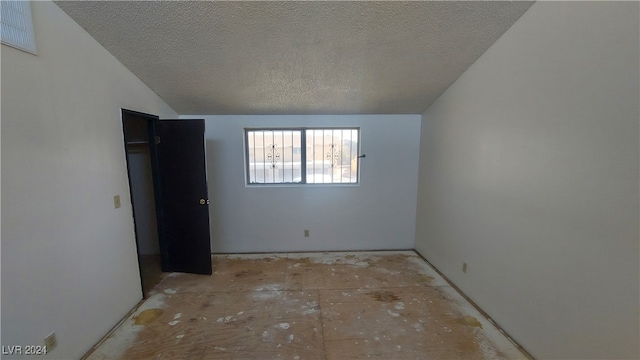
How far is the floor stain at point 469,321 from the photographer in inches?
79.4

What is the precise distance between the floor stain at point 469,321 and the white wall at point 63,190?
9.75 feet

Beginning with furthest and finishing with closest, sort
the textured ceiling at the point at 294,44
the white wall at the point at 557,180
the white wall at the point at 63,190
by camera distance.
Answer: the textured ceiling at the point at 294,44 < the white wall at the point at 63,190 < the white wall at the point at 557,180

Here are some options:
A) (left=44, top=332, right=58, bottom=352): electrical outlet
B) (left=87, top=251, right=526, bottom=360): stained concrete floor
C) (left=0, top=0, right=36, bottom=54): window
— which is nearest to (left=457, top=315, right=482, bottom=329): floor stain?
(left=87, top=251, right=526, bottom=360): stained concrete floor

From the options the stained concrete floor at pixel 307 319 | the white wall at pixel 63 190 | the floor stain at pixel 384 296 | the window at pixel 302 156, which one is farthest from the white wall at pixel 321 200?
the white wall at pixel 63 190

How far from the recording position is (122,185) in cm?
211

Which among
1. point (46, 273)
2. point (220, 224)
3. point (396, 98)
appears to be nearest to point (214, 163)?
point (220, 224)

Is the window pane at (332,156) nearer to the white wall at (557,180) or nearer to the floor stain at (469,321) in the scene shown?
the white wall at (557,180)

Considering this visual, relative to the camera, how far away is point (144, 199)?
2.67m

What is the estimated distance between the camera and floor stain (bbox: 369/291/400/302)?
2379 mm

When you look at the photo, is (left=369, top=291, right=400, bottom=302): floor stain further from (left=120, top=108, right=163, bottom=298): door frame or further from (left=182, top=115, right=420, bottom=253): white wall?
(left=120, top=108, right=163, bottom=298): door frame

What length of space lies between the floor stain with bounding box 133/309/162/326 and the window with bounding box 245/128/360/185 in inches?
70.4

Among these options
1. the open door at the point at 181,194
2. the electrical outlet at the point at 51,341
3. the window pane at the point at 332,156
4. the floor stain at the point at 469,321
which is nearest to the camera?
the electrical outlet at the point at 51,341

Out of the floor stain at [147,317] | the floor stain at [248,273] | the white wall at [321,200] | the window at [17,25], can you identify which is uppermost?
the window at [17,25]

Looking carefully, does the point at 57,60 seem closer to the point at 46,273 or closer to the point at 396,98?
the point at 46,273
